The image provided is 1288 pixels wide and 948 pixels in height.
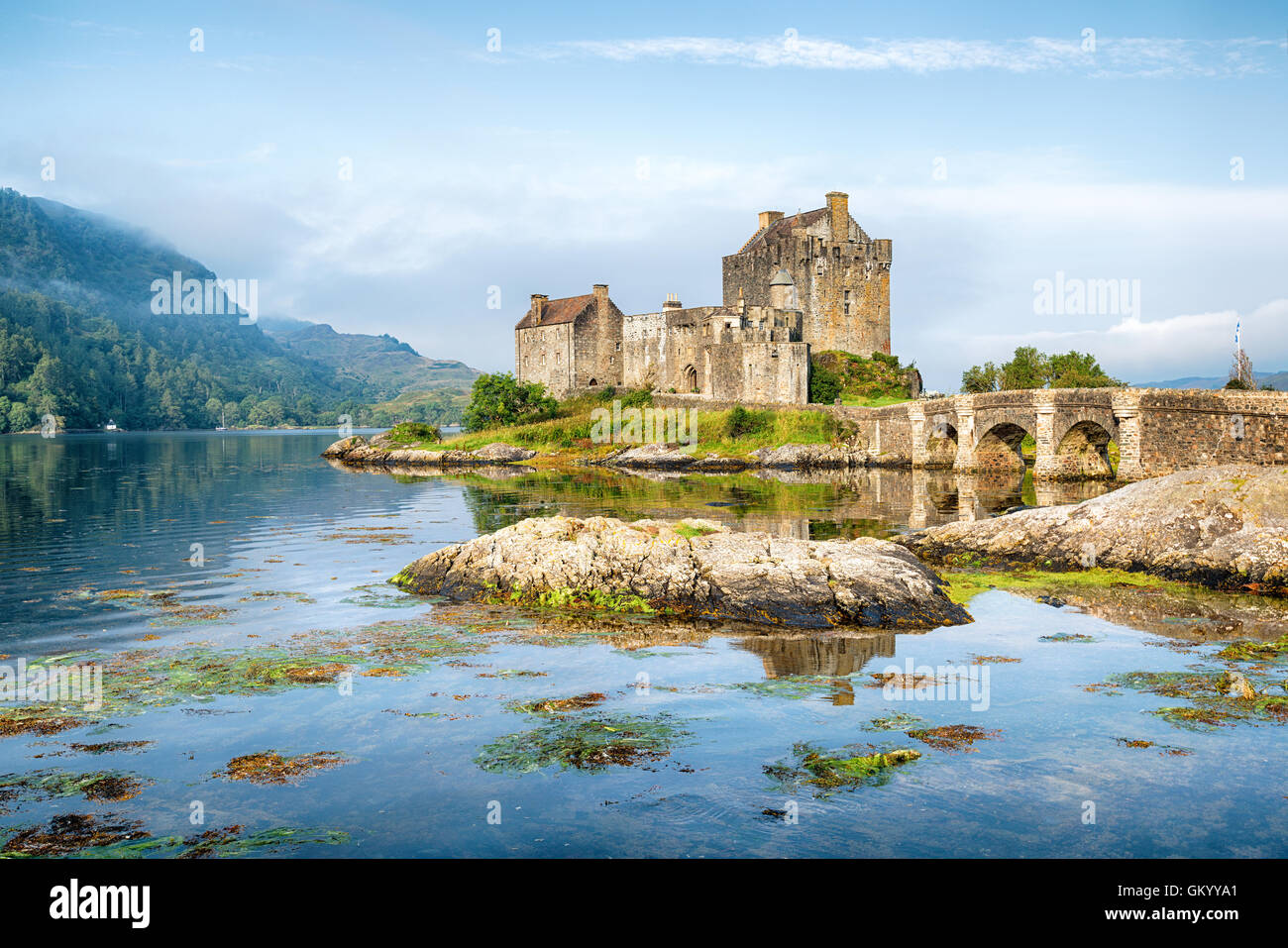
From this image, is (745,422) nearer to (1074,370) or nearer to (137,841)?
(1074,370)

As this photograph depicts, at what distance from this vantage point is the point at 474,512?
35.4m

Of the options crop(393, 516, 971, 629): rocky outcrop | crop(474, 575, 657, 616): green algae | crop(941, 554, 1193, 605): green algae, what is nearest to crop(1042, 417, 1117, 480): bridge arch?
crop(941, 554, 1193, 605): green algae

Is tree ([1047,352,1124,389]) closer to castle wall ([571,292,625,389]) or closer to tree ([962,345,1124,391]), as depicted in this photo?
tree ([962,345,1124,391])

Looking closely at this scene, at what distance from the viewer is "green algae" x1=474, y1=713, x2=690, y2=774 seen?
9133 millimetres

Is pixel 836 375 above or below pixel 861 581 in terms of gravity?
above

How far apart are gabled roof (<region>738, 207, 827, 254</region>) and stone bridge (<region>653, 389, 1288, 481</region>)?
15886 mm

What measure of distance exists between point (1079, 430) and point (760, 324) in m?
28.1

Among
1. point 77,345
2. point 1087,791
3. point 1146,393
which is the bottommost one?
point 1087,791

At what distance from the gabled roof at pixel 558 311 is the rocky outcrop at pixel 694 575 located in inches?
2449

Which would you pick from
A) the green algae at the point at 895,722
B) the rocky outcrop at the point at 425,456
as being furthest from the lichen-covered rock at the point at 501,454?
the green algae at the point at 895,722

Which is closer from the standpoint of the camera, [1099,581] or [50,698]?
[50,698]

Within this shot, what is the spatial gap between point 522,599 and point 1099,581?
→ 11070mm

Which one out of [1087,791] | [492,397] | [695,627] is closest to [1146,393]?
[695,627]
